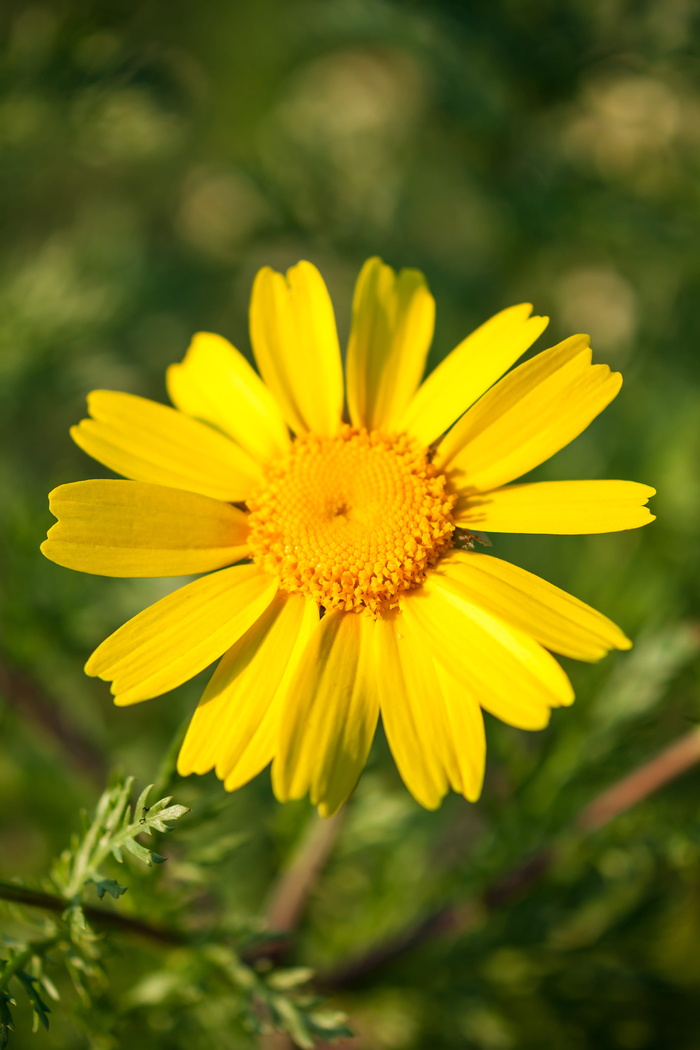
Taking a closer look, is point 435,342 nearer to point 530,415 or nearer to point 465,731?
point 530,415

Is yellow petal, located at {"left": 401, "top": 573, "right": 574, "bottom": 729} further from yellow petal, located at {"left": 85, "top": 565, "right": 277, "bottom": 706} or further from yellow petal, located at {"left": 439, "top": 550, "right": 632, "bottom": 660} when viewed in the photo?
yellow petal, located at {"left": 85, "top": 565, "right": 277, "bottom": 706}

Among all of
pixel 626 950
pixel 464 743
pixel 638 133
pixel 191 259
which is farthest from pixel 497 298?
pixel 464 743

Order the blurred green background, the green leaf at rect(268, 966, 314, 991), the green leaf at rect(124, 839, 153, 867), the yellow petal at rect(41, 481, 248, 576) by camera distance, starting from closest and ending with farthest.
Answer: the green leaf at rect(124, 839, 153, 867) < the yellow petal at rect(41, 481, 248, 576) < the green leaf at rect(268, 966, 314, 991) < the blurred green background

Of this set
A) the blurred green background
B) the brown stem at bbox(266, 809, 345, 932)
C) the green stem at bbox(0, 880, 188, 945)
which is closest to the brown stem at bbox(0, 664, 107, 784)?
the blurred green background

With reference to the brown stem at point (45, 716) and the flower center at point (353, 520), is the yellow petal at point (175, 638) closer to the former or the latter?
the flower center at point (353, 520)

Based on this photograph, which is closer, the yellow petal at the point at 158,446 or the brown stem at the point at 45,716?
the yellow petal at the point at 158,446

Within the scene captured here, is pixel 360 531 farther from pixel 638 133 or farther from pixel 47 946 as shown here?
pixel 638 133

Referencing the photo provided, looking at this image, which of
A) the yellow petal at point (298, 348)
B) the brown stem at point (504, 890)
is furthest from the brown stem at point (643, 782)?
the yellow petal at point (298, 348)
